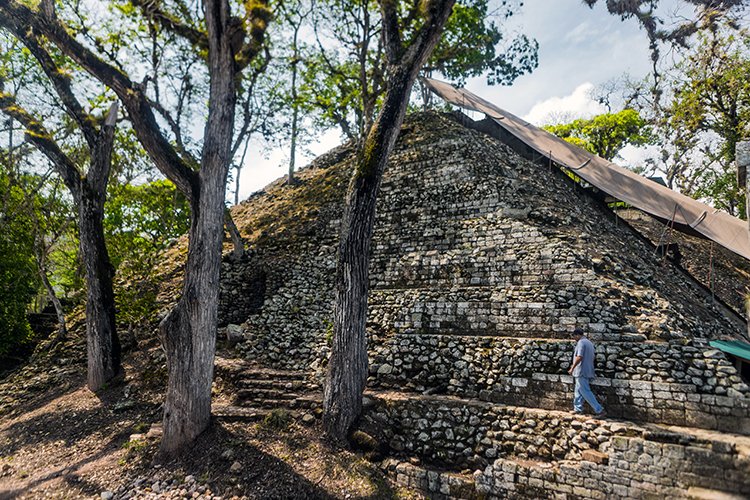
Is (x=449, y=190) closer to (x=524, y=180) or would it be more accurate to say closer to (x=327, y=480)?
(x=524, y=180)

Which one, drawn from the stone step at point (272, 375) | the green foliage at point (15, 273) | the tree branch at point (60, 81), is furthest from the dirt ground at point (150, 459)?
the tree branch at point (60, 81)

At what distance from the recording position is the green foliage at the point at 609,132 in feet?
56.5

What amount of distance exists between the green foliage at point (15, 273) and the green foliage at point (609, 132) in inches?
855

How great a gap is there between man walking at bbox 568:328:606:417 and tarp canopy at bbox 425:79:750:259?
5067 mm

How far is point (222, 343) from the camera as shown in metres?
8.31

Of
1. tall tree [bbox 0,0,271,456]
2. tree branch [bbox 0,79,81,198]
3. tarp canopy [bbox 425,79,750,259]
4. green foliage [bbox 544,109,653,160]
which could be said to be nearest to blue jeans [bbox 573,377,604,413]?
tarp canopy [bbox 425,79,750,259]

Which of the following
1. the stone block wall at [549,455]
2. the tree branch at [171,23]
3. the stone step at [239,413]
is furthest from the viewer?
the tree branch at [171,23]

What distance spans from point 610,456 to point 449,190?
6.95 meters

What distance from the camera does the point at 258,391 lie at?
6621mm

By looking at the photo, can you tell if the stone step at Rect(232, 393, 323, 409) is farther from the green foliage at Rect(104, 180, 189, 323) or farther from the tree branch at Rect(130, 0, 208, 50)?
the tree branch at Rect(130, 0, 208, 50)

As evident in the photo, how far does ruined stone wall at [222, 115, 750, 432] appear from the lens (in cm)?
519

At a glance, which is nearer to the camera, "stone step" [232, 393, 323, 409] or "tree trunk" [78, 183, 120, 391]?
"stone step" [232, 393, 323, 409]

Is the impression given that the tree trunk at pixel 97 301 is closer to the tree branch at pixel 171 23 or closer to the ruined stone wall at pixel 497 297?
the ruined stone wall at pixel 497 297

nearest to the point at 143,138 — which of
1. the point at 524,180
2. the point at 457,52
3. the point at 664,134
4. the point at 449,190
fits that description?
the point at 449,190
